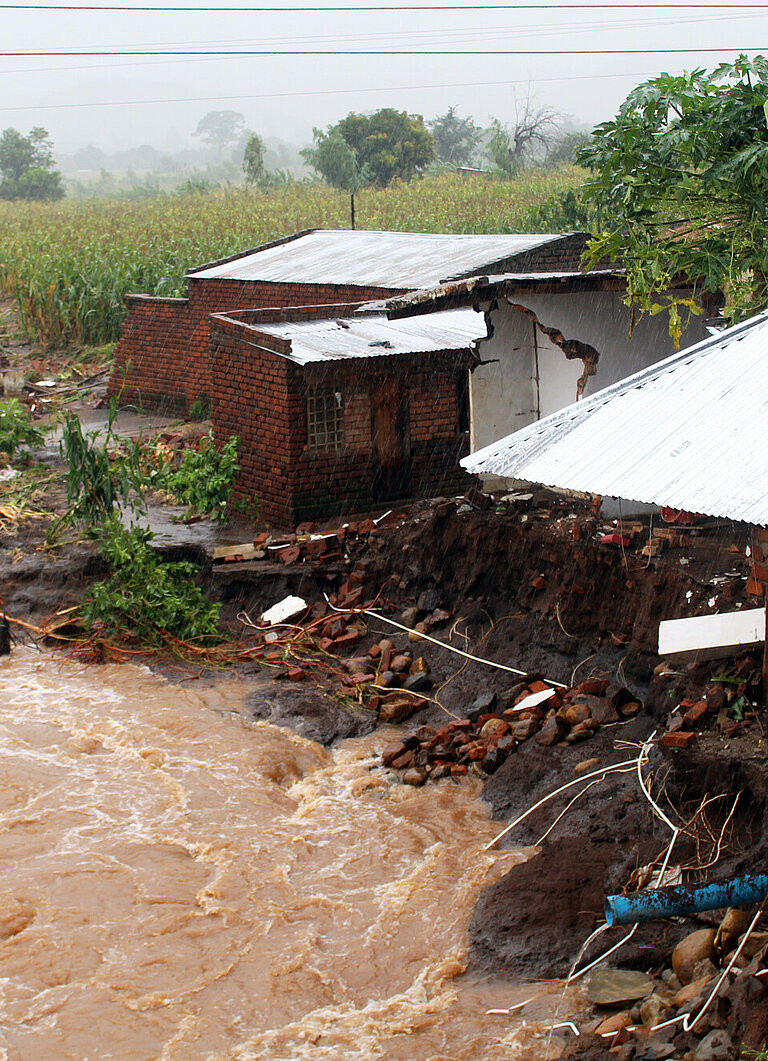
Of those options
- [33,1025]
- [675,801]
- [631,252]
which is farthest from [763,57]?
[33,1025]

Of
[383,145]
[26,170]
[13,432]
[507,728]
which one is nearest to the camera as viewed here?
[507,728]

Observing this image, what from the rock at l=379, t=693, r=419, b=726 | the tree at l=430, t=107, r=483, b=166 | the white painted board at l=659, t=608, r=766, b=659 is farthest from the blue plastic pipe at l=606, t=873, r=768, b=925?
the tree at l=430, t=107, r=483, b=166

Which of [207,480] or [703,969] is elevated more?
[207,480]

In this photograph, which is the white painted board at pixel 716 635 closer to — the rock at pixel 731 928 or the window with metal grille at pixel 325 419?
the rock at pixel 731 928

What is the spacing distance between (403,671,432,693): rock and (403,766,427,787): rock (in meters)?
1.47

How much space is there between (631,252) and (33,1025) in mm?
8272

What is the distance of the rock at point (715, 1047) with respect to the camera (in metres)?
4.50

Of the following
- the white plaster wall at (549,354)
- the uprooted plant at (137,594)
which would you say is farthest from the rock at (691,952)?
the white plaster wall at (549,354)

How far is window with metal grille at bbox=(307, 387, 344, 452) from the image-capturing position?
12992 millimetres

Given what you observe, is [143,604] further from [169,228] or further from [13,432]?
[169,228]

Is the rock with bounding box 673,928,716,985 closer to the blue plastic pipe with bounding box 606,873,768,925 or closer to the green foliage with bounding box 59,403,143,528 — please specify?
the blue plastic pipe with bounding box 606,873,768,925

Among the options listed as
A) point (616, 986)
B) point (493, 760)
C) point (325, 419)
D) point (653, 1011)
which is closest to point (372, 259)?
point (325, 419)

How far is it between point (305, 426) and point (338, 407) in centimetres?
54

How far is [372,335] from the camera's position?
44.9 feet
